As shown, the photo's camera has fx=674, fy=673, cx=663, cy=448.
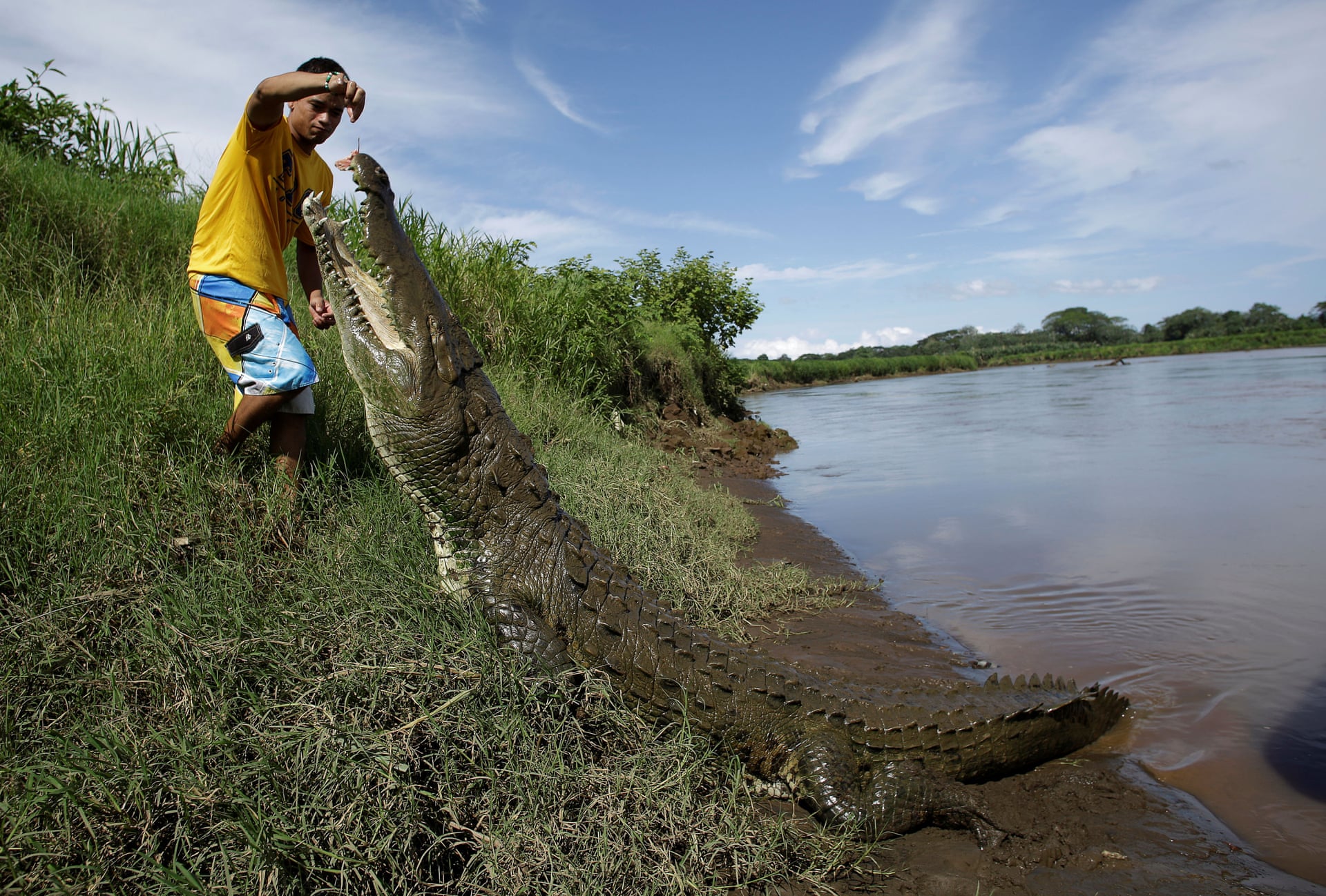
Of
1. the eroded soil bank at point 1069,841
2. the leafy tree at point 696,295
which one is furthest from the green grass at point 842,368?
the eroded soil bank at point 1069,841

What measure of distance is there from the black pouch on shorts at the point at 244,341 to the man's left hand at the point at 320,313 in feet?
1.47

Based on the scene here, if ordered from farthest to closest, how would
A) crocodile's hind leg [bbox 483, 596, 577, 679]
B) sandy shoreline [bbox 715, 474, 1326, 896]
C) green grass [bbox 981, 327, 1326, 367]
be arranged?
green grass [bbox 981, 327, 1326, 367]
crocodile's hind leg [bbox 483, 596, 577, 679]
sandy shoreline [bbox 715, 474, 1326, 896]

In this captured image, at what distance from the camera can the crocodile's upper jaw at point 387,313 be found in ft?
8.55

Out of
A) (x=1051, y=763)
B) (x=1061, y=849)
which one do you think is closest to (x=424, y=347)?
(x=1061, y=849)

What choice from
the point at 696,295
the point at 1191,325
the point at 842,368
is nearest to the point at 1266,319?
the point at 1191,325

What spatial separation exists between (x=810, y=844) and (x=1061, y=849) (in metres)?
0.94

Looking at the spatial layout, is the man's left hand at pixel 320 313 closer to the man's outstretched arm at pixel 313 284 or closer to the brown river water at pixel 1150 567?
the man's outstretched arm at pixel 313 284

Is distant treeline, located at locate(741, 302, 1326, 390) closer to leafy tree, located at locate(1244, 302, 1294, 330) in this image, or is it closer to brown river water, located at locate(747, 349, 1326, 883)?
leafy tree, located at locate(1244, 302, 1294, 330)

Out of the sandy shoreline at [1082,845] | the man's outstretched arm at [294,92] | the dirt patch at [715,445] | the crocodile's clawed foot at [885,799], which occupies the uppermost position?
the man's outstretched arm at [294,92]

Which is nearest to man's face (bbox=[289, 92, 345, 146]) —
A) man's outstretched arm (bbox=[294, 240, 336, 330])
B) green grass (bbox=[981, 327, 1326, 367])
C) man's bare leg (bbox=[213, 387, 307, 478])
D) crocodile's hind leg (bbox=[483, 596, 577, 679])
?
man's outstretched arm (bbox=[294, 240, 336, 330])

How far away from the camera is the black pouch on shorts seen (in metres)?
2.83

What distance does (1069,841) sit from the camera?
2.41 meters

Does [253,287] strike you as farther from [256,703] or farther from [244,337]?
[256,703]

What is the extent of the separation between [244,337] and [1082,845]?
377 cm
